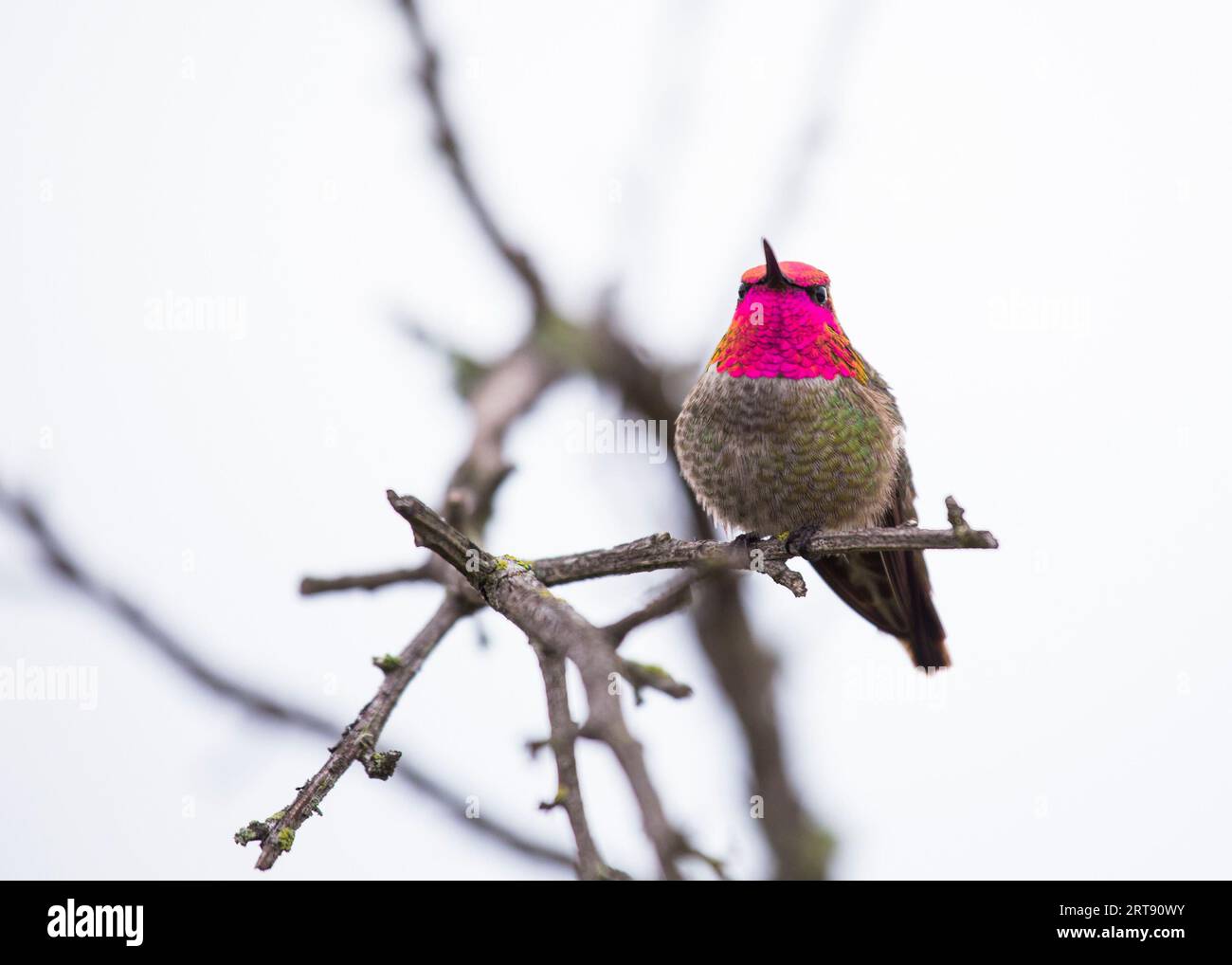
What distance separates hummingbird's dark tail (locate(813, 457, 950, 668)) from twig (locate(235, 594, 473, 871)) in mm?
2588

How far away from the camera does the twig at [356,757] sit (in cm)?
293

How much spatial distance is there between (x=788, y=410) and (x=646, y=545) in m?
1.87

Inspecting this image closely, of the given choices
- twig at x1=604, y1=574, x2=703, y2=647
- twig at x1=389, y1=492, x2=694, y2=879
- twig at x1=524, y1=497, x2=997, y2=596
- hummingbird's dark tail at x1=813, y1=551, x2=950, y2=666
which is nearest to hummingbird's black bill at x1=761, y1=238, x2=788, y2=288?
hummingbird's dark tail at x1=813, y1=551, x2=950, y2=666

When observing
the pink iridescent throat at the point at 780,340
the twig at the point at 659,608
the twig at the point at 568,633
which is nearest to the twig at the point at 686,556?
the twig at the point at 659,608

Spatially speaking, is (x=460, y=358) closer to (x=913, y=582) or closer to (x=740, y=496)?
(x=740, y=496)

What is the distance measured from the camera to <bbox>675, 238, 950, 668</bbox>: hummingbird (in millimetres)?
5430

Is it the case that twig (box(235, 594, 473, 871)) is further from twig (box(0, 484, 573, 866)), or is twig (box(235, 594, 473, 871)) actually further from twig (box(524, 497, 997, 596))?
twig (box(0, 484, 573, 866))

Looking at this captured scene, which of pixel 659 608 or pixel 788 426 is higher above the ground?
pixel 788 426

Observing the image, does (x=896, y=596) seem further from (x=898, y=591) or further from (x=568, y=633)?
(x=568, y=633)

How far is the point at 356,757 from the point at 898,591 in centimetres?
329

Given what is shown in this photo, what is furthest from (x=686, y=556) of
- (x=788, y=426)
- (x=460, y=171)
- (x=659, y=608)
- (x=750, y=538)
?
(x=460, y=171)

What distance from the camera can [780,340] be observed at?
5512mm

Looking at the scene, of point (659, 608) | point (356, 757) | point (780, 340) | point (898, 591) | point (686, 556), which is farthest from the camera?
point (898, 591)

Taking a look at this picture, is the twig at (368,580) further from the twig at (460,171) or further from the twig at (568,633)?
the twig at (460,171)
